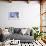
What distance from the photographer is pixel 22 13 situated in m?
3.54

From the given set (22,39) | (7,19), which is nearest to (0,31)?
(7,19)

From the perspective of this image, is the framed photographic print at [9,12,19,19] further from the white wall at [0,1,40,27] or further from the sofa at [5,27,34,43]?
the sofa at [5,27,34,43]

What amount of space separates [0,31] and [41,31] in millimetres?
1113

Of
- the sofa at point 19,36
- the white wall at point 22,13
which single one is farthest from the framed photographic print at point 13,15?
the sofa at point 19,36

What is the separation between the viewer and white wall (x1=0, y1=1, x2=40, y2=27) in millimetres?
3525

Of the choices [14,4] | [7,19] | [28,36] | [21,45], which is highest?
[14,4]

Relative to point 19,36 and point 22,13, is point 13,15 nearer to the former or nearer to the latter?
point 22,13

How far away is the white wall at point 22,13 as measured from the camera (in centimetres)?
353

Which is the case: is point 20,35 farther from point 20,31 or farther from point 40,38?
point 40,38

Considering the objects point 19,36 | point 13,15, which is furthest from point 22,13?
point 19,36

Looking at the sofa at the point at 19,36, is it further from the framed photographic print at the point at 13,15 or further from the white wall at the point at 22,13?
the framed photographic print at the point at 13,15

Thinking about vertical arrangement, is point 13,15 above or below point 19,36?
above

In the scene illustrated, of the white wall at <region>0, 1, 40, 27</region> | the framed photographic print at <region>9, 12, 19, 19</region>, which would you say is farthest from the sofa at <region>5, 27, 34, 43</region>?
the framed photographic print at <region>9, 12, 19, 19</region>

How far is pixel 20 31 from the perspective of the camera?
3.53 meters
